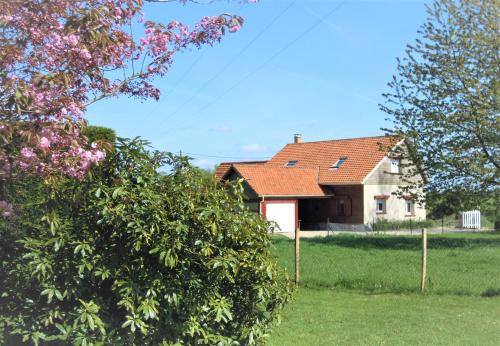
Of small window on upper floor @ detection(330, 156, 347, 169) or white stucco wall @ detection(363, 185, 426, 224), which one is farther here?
small window on upper floor @ detection(330, 156, 347, 169)

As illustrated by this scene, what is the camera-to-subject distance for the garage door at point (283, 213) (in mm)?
35469

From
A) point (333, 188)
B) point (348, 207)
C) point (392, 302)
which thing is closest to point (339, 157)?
point (333, 188)

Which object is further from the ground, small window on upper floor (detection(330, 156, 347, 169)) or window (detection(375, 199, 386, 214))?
small window on upper floor (detection(330, 156, 347, 169))

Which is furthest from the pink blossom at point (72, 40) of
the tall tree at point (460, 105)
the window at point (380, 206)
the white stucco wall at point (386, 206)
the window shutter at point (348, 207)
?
the window at point (380, 206)

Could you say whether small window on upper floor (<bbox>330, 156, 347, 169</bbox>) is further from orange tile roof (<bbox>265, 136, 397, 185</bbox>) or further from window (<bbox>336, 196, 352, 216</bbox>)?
window (<bbox>336, 196, 352, 216</bbox>)

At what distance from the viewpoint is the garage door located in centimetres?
3547

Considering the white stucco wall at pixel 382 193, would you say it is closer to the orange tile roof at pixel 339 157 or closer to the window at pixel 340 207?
the orange tile roof at pixel 339 157

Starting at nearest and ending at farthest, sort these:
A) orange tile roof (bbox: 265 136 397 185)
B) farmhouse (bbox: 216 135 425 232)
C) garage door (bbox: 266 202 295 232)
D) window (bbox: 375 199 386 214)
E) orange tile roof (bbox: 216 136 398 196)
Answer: garage door (bbox: 266 202 295 232) → farmhouse (bbox: 216 135 425 232) → orange tile roof (bbox: 216 136 398 196) → orange tile roof (bbox: 265 136 397 185) → window (bbox: 375 199 386 214)

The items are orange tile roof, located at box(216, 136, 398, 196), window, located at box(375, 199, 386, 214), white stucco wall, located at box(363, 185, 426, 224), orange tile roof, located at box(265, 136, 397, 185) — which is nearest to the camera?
orange tile roof, located at box(216, 136, 398, 196)

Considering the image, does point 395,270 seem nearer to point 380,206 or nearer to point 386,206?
point 380,206

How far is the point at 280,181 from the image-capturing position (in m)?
37.1

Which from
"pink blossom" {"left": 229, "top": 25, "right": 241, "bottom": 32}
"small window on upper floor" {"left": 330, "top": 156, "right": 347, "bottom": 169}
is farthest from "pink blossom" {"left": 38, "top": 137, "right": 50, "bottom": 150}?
"small window on upper floor" {"left": 330, "top": 156, "right": 347, "bottom": 169}

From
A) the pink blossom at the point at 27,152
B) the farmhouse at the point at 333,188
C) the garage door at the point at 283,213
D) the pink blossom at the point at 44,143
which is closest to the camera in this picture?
the pink blossom at the point at 44,143

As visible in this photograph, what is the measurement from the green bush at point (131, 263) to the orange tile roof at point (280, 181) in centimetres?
3012
